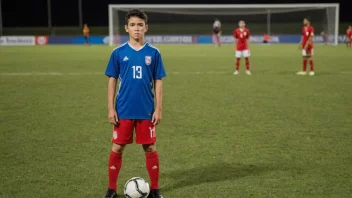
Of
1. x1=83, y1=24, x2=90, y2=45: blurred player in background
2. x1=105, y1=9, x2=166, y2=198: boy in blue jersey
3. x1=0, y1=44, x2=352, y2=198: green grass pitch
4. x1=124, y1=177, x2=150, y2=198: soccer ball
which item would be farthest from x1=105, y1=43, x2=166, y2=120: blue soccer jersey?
x1=83, y1=24, x2=90, y2=45: blurred player in background

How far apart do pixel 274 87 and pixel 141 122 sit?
29.4ft

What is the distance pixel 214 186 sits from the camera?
180 inches

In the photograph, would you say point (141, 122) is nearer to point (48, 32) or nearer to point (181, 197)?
point (181, 197)

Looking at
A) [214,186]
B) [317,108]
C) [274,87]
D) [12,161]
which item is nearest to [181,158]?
[214,186]

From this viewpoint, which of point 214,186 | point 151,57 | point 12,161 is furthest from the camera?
point 12,161

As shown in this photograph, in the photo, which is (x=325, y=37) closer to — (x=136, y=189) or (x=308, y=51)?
(x=308, y=51)

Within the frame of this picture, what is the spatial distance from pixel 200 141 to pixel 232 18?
116 feet

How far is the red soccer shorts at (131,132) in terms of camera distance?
409 centimetres

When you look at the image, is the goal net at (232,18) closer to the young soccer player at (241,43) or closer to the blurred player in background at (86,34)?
the blurred player in background at (86,34)

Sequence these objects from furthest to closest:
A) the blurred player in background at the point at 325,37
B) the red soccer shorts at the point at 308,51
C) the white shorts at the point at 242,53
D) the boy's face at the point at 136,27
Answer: the blurred player in background at the point at 325,37 → the white shorts at the point at 242,53 → the red soccer shorts at the point at 308,51 → the boy's face at the point at 136,27

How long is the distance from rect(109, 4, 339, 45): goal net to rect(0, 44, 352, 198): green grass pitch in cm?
2210

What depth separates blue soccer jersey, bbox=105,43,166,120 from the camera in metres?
4.02

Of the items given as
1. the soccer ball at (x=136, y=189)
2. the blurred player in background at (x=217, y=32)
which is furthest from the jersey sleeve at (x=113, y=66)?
the blurred player in background at (x=217, y=32)

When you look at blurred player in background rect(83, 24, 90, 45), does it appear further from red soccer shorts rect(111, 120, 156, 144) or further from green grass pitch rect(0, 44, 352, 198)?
red soccer shorts rect(111, 120, 156, 144)
